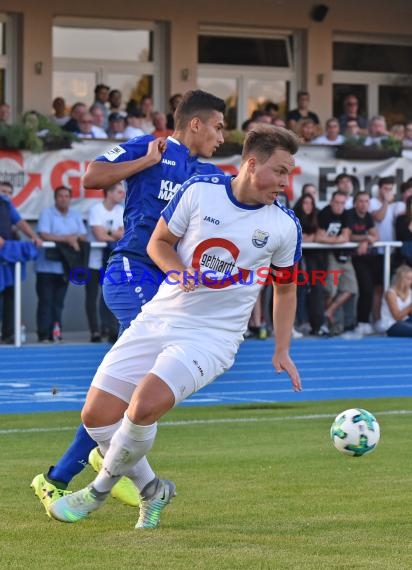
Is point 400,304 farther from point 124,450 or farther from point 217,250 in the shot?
point 124,450

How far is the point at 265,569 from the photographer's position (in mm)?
5711

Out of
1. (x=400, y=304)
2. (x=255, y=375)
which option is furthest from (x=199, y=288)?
(x=400, y=304)

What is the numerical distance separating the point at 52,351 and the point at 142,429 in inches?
465

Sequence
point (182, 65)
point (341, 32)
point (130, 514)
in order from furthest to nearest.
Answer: point (341, 32), point (182, 65), point (130, 514)

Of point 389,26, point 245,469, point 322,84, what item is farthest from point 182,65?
point 245,469

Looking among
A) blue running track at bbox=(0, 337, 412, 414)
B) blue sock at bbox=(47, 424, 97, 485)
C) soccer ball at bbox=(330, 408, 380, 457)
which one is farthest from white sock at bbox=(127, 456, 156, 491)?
blue running track at bbox=(0, 337, 412, 414)

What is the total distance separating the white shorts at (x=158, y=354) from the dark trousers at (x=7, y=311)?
40.2 ft

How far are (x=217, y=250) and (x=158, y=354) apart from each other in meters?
0.59

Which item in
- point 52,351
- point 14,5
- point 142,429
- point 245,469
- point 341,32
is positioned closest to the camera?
point 142,429

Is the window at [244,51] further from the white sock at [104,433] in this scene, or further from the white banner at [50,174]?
the white sock at [104,433]

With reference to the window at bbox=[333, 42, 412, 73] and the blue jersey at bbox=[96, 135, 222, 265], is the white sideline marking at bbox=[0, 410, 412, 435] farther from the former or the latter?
the window at bbox=[333, 42, 412, 73]

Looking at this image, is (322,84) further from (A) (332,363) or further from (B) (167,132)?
(A) (332,363)

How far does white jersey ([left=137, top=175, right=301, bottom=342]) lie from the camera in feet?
21.6

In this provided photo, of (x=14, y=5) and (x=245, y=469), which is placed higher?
(x=14, y=5)
